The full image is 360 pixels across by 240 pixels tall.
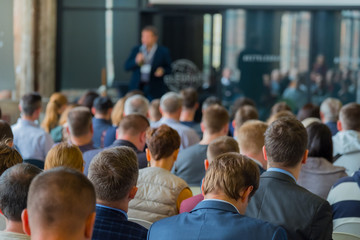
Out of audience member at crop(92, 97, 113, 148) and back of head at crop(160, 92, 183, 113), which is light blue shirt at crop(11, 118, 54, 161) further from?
back of head at crop(160, 92, 183, 113)

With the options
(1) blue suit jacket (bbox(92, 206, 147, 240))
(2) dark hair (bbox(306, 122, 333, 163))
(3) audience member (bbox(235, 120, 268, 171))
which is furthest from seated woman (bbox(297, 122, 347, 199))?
(1) blue suit jacket (bbox(92, 206, 147, 240))

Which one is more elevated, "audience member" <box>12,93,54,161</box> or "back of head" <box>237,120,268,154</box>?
"back of head" <box>237,120,268,154</box>

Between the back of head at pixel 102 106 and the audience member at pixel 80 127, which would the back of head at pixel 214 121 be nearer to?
the audience member at pixel 80 127

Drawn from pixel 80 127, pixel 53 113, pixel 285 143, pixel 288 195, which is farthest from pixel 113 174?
pixel 53 113

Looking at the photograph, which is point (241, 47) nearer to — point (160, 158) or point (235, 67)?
point (235, 67)

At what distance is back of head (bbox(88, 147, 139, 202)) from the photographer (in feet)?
7.82

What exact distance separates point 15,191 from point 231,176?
2.86ft

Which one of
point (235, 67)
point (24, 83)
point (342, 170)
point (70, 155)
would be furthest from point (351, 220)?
point (24, 83)

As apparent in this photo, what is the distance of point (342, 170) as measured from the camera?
148 inches

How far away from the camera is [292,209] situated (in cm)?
257

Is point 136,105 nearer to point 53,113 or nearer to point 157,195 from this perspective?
point 53,113

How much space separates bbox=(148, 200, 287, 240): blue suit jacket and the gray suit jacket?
343 mm

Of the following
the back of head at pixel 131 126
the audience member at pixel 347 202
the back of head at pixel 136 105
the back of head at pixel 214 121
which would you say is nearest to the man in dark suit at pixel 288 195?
the audience member at pixel 347 202

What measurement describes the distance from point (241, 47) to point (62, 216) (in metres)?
8.46
